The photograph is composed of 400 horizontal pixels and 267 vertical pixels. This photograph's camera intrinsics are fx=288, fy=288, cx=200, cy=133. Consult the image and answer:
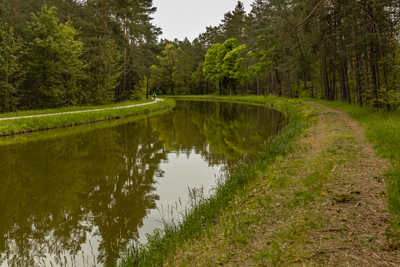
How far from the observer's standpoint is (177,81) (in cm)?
7000

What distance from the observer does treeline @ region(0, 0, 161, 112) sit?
22.8 meters

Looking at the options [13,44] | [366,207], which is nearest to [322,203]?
[366,207]

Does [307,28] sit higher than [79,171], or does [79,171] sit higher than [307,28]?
[307,28]

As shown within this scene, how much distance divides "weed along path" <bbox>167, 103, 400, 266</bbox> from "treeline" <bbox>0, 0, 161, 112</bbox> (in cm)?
2209

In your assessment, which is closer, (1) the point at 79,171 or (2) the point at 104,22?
(1) the point at 79,171

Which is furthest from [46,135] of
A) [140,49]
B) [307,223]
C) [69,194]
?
[140,49]

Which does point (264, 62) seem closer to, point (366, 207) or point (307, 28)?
point (307, 28)

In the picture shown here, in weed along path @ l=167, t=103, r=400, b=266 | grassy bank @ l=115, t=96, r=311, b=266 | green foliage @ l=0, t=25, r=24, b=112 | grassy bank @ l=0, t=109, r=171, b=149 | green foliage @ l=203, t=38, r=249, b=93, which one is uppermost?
green foliage @ l=203, t=38, r=249, b=93

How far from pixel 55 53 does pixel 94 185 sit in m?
20.1

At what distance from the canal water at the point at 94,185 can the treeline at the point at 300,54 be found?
5622 millimetres

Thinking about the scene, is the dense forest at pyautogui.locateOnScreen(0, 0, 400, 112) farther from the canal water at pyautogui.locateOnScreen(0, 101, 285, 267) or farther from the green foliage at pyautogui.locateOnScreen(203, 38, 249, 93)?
the canal water at pyautogui.locateOnScreen(0, 101, 285, 267)

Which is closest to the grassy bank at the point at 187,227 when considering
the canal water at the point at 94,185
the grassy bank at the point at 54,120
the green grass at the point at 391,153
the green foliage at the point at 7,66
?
the canal water at the point at 94,185

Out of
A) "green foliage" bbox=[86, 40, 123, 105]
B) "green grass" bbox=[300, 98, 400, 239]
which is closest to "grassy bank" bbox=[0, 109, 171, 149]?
"green foliage" bbox=[86, 40, 123, 105]

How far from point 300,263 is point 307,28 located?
11.0 meters
